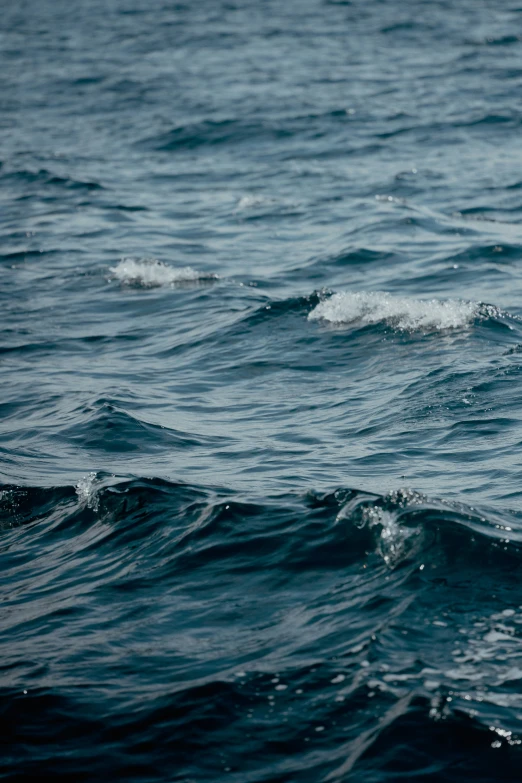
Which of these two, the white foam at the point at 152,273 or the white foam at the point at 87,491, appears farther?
the white foam at the point at 152,273

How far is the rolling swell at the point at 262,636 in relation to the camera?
239 inches

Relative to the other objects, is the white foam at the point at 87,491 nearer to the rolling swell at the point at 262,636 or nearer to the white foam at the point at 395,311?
A: the rolling swell at the point at 262,636

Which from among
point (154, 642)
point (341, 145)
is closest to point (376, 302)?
point (154, 642)

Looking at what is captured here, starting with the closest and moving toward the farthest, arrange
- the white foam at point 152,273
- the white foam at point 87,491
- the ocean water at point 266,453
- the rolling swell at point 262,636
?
the rolling swell at point 262,636 → the ocean water at point 266,453 → the white foam at point 87,491 → the white foam at point 152,273

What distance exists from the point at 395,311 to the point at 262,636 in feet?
27.7

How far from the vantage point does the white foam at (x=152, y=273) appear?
58.5 feet

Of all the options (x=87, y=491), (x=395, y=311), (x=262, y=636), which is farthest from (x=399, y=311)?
(x=262, y=636)

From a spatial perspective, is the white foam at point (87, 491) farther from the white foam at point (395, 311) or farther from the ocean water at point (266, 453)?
the white foam at point (395, 311)

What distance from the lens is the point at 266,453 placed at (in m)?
10.6

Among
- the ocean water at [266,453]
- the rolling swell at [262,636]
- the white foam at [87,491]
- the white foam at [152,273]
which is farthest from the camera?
the white foam at [152,273]

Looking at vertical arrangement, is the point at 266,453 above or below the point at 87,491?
below

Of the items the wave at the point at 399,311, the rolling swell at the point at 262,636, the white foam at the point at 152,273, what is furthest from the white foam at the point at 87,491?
the white foam at the point at 152,273

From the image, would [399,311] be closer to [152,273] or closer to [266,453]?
[266,453]

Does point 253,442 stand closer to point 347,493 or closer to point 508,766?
point 347,493
